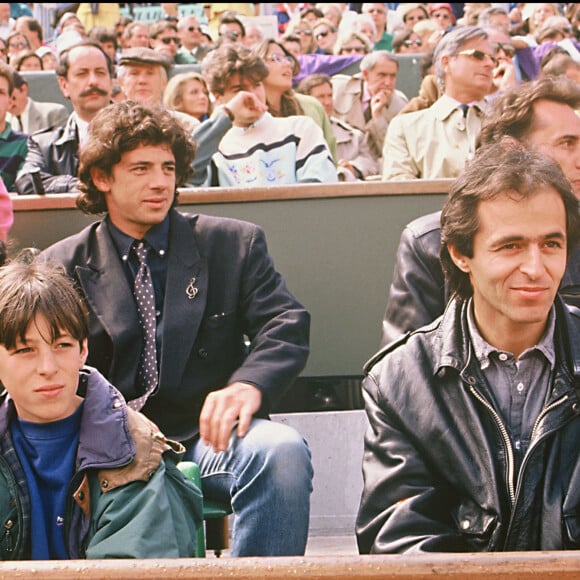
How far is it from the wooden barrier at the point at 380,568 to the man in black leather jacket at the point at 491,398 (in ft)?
2.07

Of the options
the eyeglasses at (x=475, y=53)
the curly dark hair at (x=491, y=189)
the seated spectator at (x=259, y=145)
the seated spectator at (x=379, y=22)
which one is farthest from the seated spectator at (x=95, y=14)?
the curly dark hair at (x=491, y=189)

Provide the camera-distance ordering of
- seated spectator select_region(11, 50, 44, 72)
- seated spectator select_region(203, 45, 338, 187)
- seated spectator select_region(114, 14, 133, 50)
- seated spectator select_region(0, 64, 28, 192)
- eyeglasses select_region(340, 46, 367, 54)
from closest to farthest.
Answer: seated spectator select_region(203, 45, 338, 187) < seated spectator select_region(0, 64, 28, 192) < seated spectator select_region(11, 50, 44, 72) < eyeglasses select_region(340, 46, 367, 54) < seated spectator select_region(114, 14, 133, 50)

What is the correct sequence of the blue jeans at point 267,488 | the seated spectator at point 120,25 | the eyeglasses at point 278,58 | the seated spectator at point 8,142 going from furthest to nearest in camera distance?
the seated spectator at point 120,25, the eyeglasses at point 278,58, the seated spectator at point 8,142, the blue jeans at point 267,488

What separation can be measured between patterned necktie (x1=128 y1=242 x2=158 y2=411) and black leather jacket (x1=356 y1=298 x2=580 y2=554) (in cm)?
95

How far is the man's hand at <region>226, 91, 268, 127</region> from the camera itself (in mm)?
5180

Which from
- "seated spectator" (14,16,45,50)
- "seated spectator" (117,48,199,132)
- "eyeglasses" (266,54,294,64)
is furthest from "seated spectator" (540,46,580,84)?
"seated spectator" (14,16,45,50)

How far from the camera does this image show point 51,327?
241 centimetres

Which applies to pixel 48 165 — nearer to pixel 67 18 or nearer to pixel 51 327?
pixel 51 327

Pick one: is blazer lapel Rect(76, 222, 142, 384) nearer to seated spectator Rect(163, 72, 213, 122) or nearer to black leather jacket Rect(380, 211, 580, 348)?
black leather jacket Rect(380, 211, 580, 348)

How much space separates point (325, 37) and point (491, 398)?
8.39 metres

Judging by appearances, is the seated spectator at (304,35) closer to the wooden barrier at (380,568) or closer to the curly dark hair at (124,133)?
the curly dark hair at (124,133)

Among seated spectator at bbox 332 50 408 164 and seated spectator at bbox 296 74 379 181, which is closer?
seated spectator at bbox 296 74 379 181

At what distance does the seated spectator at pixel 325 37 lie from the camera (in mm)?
10172

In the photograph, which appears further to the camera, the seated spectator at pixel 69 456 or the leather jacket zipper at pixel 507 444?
the seated spectator at pixel 69 456
